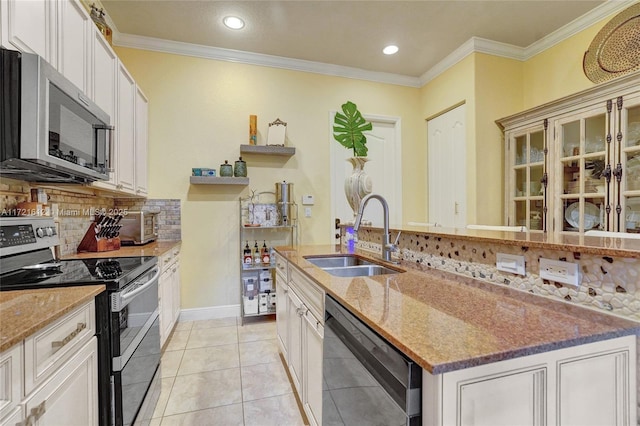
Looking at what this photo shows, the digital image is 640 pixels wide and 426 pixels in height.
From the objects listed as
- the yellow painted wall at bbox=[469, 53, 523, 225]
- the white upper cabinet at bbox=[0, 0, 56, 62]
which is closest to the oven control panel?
the white upper cabinet at bbox=[0, 0, 56, 62]

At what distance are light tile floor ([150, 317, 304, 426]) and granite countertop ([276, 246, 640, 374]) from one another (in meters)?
1.09

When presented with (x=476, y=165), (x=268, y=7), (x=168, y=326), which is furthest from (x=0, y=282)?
(x=476, y=165)

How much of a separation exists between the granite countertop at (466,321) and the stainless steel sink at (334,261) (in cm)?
74

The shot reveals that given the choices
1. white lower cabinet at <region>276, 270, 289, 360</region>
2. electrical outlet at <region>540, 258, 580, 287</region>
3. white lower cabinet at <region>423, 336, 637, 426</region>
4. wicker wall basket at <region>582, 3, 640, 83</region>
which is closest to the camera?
white lower cabinet at <region>423, 336, 637, 426</region>

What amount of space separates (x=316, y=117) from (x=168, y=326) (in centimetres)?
263

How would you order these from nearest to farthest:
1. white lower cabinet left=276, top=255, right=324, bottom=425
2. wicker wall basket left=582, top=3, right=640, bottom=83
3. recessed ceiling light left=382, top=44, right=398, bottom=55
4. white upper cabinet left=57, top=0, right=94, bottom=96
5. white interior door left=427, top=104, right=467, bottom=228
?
white lower cabinet left=276, top=255, right=324, bottom=425
white upper cabinet left=57, top=0, right=94, bottom=96
wicker wall basket left=582, top=3, right=640, bottom=83
recessed ceiling light left=382, top=44, right=398, bottom=55
white interior door left=427, top=104, right=467, bottom=228

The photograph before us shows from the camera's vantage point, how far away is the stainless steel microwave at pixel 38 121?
3.81ft

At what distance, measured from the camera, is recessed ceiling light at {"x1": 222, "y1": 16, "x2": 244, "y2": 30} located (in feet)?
8.79

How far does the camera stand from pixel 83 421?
1099 millimetres

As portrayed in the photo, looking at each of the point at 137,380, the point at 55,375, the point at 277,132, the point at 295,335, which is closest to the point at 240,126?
the point at 277,132

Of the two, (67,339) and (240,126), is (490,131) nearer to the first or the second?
(240,126)

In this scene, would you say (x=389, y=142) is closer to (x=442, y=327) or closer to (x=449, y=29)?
(x=449, y=29)

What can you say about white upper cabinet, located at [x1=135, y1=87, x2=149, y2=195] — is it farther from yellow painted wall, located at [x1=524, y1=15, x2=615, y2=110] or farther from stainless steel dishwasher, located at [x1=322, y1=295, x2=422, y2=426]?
yellow painted wall, located at [x1=524, y1=15, x2=615, y2=110]

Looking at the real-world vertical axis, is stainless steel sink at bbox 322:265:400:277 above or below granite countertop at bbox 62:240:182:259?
below
